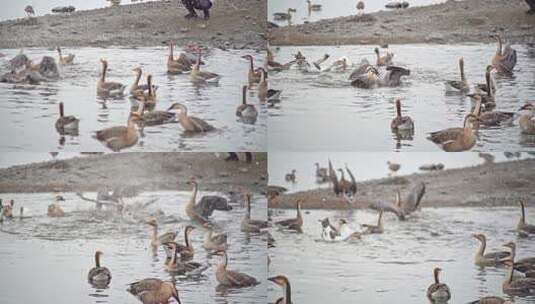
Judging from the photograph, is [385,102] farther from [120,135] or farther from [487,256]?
[120,135]

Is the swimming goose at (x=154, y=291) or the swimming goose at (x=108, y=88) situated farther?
the swimming goose at (x=108, y=88)

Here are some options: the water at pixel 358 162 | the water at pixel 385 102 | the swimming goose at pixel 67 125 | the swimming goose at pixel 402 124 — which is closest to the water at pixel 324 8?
the water at pixel 385 102

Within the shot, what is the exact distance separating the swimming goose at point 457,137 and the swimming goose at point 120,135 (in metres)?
1.39

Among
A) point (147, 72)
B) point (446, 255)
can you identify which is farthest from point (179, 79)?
point (446, 255)

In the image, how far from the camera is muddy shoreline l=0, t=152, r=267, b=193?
433cm

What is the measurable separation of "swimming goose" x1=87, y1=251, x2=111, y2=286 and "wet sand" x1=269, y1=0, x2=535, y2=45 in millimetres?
1329

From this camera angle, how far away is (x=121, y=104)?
4367 mm

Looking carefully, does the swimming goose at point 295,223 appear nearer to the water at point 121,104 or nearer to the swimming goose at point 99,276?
the water at point 121,104

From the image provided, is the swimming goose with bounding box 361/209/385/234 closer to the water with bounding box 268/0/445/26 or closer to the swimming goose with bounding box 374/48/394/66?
the swimming goose with bounding box 374/48/394/66

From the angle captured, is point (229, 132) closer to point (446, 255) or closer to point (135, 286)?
point (135, 286)

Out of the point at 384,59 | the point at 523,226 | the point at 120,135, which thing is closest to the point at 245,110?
the point at 120,135

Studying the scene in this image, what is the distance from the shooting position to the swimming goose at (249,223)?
4.37m

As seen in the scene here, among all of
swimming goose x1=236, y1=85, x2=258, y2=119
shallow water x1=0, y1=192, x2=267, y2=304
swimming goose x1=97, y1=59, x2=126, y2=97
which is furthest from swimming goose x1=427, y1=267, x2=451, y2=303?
swimming goose x1=97, y1=59, x2=126, y2=97

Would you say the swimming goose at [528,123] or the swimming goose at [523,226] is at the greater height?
the swimming goose at [528,123]
